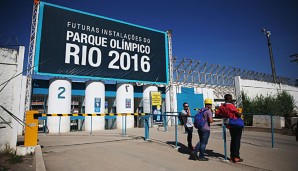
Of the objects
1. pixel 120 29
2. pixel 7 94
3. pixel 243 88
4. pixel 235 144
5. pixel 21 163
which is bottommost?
pixel 21 163

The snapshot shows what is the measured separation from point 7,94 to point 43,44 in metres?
8.05

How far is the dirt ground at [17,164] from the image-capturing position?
4.62 meters

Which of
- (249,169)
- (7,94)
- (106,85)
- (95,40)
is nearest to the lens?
(249,169)

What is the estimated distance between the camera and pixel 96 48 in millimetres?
15375

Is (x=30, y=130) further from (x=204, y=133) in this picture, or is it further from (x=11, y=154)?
(x=204, y=133)

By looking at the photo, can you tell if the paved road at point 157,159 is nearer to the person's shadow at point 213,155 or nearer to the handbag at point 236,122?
the person's shadow at point 213,155

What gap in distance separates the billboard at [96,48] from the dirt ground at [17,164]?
7.08 m

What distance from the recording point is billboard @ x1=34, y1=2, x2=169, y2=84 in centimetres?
1356

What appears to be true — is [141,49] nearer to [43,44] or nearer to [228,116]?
[43,44]

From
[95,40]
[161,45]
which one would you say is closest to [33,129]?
[95,40]

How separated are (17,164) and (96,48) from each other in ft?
37.6

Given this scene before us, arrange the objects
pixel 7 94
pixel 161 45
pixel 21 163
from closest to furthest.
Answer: pixel 21 163
pixel 7 94
pixel 161 45

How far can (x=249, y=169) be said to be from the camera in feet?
14.8

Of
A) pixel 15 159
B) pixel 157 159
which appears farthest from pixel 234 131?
pixel 15 159
